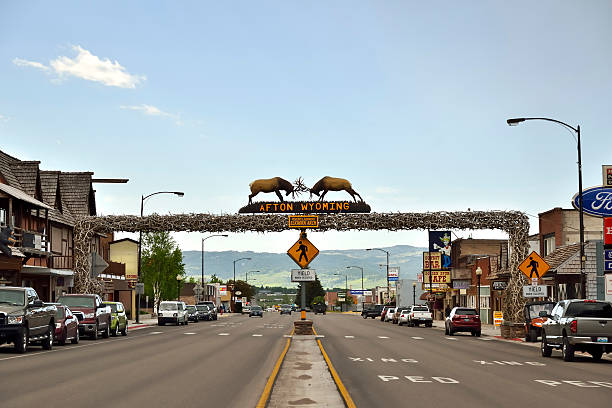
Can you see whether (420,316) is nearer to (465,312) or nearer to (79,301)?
(465,312)

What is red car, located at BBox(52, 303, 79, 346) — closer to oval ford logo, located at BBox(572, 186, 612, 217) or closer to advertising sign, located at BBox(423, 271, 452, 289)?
oval ford logo, located at BBox(572, 186, 612, 217)

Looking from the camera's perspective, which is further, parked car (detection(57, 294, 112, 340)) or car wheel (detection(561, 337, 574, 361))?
parked car (detection(57, 294, 112, 340))

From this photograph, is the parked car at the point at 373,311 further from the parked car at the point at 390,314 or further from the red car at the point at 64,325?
the red car at the point at 64,325

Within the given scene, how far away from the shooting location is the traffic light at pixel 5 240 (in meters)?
37.1

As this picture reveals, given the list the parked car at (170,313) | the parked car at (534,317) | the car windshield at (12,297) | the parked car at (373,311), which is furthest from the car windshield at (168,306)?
the parked car at (373,311)

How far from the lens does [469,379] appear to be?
711 inches

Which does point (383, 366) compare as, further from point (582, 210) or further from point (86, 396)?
point (582, 210)

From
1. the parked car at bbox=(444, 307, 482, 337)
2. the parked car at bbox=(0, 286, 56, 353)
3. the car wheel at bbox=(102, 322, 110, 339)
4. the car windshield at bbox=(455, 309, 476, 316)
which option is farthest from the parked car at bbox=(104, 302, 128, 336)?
the car windshield at bbox=(455, 309, 476, 316)

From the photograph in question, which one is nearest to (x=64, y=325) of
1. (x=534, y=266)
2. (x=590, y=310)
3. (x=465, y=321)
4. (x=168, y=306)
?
(x=590, y=310)

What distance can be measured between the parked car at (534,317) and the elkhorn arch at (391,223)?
17.8 feet

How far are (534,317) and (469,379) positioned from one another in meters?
17.4

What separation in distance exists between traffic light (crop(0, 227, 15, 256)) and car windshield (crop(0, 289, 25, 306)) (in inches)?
506

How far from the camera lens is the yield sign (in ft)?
121

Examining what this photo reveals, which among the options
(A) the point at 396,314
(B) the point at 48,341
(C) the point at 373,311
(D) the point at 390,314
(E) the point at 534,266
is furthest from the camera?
(C) the point at 373,311
